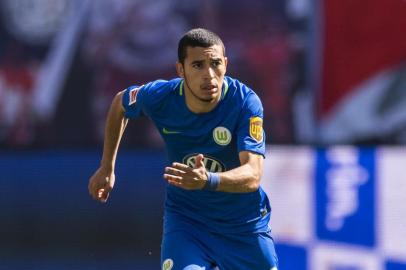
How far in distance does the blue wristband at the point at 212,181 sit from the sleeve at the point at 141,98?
0.88m

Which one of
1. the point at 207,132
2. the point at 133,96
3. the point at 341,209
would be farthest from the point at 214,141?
the point at 341,209

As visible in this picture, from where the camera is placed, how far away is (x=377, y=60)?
9875 millimetres

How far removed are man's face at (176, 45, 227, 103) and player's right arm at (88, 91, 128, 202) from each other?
690mm

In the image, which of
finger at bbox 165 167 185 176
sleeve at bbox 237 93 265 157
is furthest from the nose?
finger at bbox 165 167 185 176

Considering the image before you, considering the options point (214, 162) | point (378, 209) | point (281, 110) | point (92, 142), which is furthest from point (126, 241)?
point (214, 162)

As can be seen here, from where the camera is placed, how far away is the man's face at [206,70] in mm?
5594

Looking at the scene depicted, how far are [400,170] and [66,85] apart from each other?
369cm

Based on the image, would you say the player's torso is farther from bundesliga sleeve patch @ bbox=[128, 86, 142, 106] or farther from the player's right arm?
the player's right arm

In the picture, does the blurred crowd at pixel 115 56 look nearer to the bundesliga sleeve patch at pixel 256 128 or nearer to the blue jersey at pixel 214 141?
the blue jersey at pixel 214 141

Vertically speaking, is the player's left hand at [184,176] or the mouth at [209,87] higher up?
the mouth at [209,87]

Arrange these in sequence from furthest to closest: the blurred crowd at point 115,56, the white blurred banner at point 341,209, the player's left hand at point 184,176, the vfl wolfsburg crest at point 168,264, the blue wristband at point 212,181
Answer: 1. the blurred crowd at point 115,56
2. the white blurred banner at point 341,209
3. the vfl wolfsburg crest at point 168,264
4. the blue wristband at point 212,181
5. the player's left hand at point 184,176

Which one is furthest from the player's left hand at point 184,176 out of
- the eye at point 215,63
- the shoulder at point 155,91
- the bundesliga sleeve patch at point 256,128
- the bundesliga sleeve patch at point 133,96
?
the bundesliga sleeve patch at point 133,96

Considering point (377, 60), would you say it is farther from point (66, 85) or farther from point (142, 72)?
point (66, 85)

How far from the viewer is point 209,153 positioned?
18.9 feet
